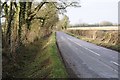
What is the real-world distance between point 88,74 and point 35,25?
3217 cm

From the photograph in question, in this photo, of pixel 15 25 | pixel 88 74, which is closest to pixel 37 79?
pixel 88 74

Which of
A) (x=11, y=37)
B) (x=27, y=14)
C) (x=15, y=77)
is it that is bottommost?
(x=15, y=77)

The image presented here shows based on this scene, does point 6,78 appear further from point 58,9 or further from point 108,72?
point 58,9

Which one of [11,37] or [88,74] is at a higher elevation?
[11,37]

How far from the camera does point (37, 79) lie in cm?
1656

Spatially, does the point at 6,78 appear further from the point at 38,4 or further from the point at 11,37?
the point at 38,4

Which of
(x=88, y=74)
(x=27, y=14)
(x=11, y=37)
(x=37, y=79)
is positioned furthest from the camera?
(x=27, y=14)

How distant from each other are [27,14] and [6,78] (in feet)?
76.2

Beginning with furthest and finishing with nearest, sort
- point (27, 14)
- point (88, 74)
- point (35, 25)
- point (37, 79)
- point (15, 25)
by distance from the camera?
point (35, 25)
point (27, 14)
point (15, 25)
point (88, 74)
point (37, 79)

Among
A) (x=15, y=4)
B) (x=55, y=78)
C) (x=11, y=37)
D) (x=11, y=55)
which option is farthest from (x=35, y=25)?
(x=55, y=78)

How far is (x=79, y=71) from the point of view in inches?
745

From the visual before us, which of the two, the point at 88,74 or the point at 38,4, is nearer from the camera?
the point at 88,74

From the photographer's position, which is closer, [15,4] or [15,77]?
[15,77]

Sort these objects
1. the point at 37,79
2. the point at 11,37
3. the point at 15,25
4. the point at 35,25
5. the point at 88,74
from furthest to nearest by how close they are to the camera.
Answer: the point at 35,25 < the point at 15,25 < the point at 11,37 < the point at 88,74 < the point at 37,79
